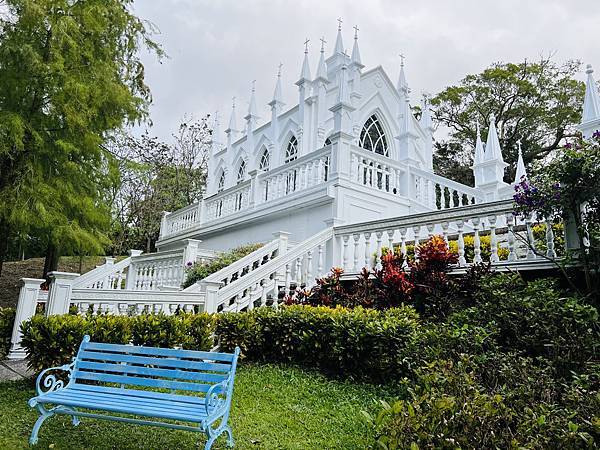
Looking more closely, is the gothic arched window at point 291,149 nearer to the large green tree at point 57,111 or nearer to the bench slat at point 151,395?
the large green tree at point 57,111

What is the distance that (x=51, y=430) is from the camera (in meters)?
3.71

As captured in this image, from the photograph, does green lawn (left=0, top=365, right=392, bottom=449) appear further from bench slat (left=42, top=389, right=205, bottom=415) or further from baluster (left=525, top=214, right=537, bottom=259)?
baluster (left=525, top=214, right=537, bottom=259)

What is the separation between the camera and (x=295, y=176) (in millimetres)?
11266

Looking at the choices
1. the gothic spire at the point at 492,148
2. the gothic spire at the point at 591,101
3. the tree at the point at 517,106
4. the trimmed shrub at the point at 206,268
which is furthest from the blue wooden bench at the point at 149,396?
the tree at the point at 517,106

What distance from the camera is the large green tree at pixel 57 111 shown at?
8.30 meters

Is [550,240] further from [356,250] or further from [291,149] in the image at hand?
[291,149]

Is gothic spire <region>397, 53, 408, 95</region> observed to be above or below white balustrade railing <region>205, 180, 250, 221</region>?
above

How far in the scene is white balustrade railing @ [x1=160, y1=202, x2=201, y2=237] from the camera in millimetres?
15555

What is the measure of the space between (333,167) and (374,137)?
19.4 feet

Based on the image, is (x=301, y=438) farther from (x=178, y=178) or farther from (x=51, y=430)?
(x=178, y=178)

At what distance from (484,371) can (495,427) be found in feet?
3.82

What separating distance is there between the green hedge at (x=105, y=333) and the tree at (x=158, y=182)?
14735 mm

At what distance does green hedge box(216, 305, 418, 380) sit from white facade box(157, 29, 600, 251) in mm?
3438

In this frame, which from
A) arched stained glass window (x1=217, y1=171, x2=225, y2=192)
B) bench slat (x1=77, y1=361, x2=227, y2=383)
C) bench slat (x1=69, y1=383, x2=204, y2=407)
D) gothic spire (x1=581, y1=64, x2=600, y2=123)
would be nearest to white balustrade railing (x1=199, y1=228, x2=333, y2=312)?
bench slat (x1=77, y1=361, x2=227, y2=383)
